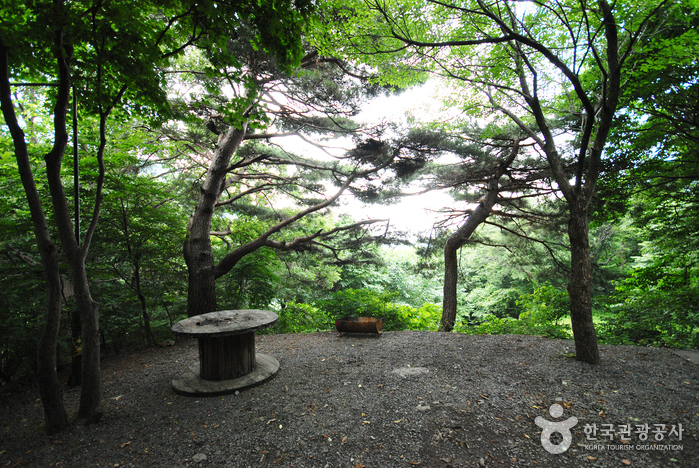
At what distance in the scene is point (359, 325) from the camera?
20.1ft

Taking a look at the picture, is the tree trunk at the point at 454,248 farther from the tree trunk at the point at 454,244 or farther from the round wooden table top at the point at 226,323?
the round wooden table top at the point at 226,323

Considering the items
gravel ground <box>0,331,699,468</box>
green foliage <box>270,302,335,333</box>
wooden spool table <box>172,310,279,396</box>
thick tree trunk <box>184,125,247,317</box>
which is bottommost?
green foliage <box>270,302,335,333</box>

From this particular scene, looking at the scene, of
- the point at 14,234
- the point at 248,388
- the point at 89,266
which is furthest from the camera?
the point at 89,266

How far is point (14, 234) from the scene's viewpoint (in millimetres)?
4062

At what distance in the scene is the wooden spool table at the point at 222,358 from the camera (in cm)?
364

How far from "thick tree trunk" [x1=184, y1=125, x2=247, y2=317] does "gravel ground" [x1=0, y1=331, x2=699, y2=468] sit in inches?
70.6

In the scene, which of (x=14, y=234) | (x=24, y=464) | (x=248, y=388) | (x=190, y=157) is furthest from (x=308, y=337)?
(x=190, y=157)

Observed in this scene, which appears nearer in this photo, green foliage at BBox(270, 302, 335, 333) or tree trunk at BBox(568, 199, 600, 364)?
tree trunk at BBox(568, 199, 600, 364)

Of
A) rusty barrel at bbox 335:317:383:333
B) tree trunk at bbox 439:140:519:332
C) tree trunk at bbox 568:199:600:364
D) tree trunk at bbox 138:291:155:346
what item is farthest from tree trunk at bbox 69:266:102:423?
tree trunk at bbox 439:140:519:332

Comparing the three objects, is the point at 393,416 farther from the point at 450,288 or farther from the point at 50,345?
the point at 450,288

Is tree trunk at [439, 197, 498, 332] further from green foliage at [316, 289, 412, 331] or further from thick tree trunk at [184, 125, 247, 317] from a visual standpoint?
thick tree trunk at [184, 125, 247, 317]

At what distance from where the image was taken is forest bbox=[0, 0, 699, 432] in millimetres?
2797

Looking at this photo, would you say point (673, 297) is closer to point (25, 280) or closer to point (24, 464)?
point (24, 464)

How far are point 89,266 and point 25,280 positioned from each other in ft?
2.45
